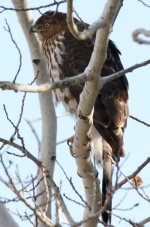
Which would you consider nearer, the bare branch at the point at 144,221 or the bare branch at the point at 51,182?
the bare branch at the point at 144,221

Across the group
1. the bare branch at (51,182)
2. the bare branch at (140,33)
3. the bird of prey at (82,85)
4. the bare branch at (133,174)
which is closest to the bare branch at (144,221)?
the bare branch at (133,174)

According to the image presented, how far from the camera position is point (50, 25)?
7684 millimetres

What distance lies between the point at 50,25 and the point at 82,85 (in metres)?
1.27

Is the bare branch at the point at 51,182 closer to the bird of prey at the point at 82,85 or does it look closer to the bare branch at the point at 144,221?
the bare branch at the point at 144,221

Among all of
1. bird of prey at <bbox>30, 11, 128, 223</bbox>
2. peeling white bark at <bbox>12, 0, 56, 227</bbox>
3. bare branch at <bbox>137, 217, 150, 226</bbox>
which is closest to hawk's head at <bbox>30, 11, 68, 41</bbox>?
bird of prey at <bbox>30, 11, 128, 223</bbox>

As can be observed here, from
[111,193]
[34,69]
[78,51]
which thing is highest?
[78,51]

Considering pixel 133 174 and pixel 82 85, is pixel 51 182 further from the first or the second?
pixel 82 85

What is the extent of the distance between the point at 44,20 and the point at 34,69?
219cm

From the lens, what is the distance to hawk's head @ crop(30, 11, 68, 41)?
297 inches

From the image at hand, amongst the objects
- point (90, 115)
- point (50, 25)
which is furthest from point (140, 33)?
point (50, 25)

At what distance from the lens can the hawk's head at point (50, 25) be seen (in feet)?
24.7

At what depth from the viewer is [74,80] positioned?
4.12 metres

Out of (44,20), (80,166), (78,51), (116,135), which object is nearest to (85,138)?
(80,166)

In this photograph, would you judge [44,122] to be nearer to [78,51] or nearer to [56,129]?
[56,129]
